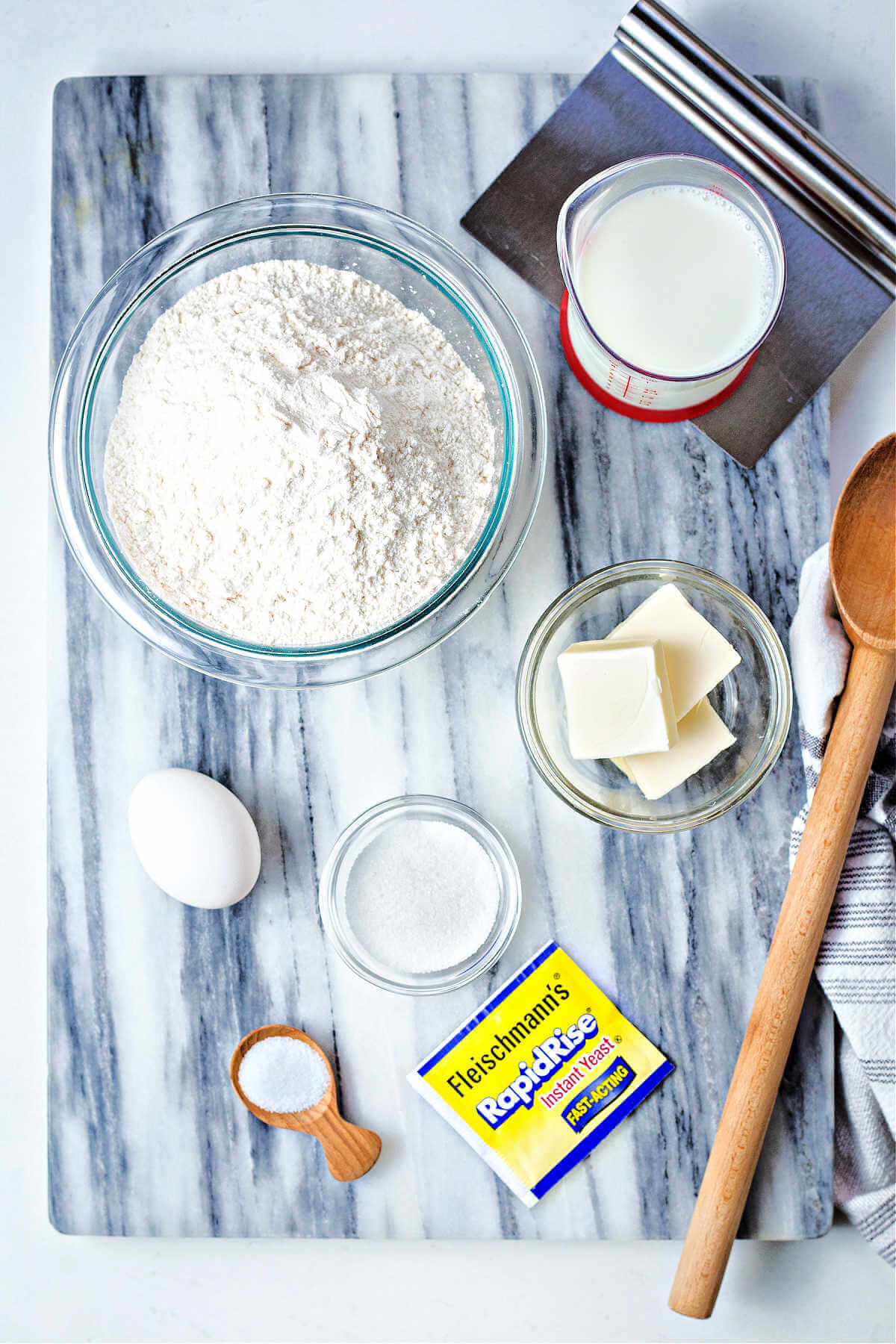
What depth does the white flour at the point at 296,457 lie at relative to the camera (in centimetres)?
68

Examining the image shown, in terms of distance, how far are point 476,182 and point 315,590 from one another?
450 millimetres

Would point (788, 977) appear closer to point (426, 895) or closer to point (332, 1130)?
point (426, 895)

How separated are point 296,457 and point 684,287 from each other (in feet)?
1.24

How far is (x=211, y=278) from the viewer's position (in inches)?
32.9

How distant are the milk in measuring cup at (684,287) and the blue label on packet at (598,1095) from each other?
0.62m

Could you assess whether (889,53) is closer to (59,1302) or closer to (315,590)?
(315,590)

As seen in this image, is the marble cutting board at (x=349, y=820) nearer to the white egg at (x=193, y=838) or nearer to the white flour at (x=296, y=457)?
the white egg at (x=193, y=838)

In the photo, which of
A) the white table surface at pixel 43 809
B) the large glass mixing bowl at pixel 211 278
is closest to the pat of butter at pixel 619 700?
the large glass mixing bowl at pixel 211 278

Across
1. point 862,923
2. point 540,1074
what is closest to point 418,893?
point 540,1074

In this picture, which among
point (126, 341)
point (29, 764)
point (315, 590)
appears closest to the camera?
point (315, 590)

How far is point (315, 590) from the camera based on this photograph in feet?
2.40

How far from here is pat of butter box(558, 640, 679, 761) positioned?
0.80 metres

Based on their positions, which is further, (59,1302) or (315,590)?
(59,1302)

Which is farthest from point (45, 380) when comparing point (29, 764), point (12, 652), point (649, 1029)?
point (649, 1029)
